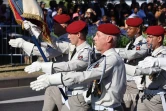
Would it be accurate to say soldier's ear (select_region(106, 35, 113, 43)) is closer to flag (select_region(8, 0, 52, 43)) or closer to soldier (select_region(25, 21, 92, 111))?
soldier (select_region(25, 21, 92, 111))

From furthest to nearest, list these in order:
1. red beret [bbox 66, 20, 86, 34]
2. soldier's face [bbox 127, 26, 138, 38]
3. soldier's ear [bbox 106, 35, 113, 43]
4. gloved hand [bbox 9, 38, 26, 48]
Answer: soldier's face [bbox 127, 26, 138, 38] < gloved hand [bbox 9, 38, 26, 48] < red beret [bbox 66, 20, 86, 34] < soldier's ear [bbox 106, 35, 113, 43]

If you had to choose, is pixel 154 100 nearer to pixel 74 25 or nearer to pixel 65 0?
pixel 74 25

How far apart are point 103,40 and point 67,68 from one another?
81 cm

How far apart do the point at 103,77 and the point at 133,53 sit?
8.45ft

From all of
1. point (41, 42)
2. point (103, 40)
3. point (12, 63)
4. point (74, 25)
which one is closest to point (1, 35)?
point (12, 63)

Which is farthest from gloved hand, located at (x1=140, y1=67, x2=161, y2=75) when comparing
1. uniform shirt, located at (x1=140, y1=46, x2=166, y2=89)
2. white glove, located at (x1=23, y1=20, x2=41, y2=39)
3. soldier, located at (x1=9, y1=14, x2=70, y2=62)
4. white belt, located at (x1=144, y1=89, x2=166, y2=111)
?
soldier, located at (x1=9, y1=14, x2=70, y2=62)

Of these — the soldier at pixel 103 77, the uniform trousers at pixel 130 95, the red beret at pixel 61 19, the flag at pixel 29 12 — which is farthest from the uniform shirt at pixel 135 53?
the soldier at pixel 103 77

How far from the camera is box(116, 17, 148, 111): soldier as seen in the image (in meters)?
8.48

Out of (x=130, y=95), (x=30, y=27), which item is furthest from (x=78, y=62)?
(x=130, y=95)

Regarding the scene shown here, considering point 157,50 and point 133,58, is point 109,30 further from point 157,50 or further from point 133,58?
point 133,58

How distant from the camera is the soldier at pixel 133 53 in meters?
8.48

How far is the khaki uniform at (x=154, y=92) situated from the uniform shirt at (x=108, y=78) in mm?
1366

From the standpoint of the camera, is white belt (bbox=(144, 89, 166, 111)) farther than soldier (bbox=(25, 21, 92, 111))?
Yes

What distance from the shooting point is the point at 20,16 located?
7758 millimetres
